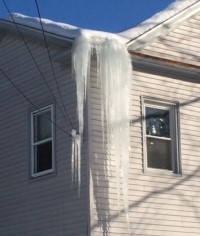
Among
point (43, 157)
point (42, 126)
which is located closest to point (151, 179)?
point (43, 157)

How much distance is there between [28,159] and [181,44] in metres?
4.24

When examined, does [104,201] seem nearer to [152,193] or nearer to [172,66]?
[152,193]

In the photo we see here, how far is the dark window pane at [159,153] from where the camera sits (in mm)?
14875

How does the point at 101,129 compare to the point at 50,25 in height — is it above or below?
below

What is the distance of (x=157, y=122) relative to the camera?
Result: 15.1 metres

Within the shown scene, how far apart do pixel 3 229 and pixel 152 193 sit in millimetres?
3353

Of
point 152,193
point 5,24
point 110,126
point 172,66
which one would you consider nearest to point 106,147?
point 110,126

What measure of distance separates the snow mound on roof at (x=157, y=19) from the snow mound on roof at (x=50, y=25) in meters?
1.14

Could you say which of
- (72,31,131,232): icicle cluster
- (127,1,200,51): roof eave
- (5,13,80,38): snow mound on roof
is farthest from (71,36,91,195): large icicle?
(127,1,200,51): roof eave

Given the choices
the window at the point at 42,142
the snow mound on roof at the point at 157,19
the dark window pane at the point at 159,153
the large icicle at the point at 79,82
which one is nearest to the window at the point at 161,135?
the dark window pane at the point at 159,153

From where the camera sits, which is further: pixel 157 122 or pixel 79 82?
pixel 157 122

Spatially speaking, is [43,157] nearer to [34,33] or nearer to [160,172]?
[160,172]

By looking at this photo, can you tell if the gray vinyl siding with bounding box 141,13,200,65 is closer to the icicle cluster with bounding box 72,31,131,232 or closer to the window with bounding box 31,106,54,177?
the icicle cluster with bounding box 72,31,131,232

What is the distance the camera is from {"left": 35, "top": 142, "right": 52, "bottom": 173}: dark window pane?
48.6 feet
